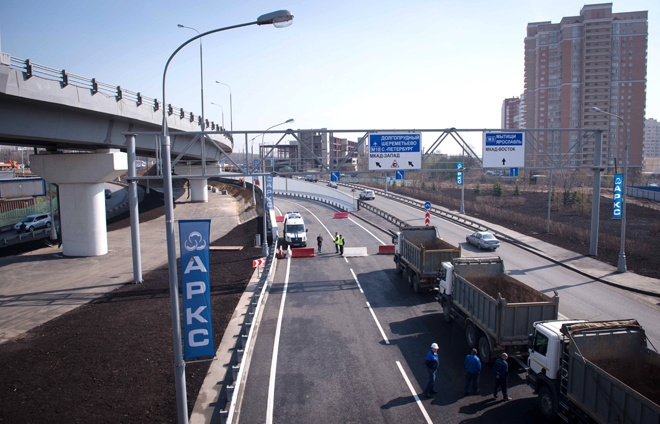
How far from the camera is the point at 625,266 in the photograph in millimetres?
22562

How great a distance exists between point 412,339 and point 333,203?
1913 inches

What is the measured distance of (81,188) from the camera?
85.0ft

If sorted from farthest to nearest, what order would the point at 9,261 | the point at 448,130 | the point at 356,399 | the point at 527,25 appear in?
the point at 527,25 < the point at 9,261 < the point at 448,130 < the point at 356,399

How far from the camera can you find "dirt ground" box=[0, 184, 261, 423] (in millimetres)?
9547


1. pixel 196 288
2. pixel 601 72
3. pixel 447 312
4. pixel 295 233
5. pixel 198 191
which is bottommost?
pixel 447 312

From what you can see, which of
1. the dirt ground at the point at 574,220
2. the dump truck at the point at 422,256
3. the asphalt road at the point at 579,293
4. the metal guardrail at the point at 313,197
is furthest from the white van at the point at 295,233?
the metal guardrail at the point at 313,197

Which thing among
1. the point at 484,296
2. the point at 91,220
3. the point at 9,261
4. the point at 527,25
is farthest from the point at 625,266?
the point at 527,25

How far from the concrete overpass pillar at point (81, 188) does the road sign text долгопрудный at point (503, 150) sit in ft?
71.8

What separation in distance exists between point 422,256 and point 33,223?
3844 cm

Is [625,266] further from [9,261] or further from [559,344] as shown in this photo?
[9,261]

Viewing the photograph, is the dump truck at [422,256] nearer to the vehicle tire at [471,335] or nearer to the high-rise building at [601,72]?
the vehicle tire at [471,335]

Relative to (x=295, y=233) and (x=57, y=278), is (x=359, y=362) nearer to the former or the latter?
(x=57, y=278)

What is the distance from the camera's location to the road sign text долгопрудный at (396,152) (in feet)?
69.4

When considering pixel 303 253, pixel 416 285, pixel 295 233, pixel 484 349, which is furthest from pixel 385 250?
pixel 484 349
